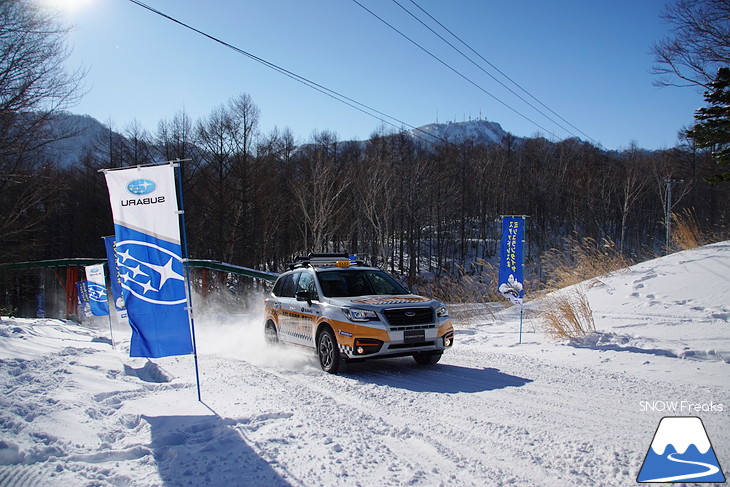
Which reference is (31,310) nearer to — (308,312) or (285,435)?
(308,312)

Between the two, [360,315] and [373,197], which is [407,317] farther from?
[373,197]

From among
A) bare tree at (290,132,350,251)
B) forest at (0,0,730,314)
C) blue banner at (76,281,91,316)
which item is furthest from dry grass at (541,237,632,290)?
bare tree at (290,132,350,251)

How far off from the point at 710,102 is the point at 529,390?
1683 cm

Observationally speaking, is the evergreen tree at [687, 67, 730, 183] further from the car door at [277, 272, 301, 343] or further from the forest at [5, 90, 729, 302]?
the car door at [277, 272, 301, 343]

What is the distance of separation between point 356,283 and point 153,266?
3.89 meters

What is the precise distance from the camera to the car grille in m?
7.59

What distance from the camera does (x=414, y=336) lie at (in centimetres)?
761

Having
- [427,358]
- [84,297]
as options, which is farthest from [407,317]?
[84,297]

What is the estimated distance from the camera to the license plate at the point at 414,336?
297 inches

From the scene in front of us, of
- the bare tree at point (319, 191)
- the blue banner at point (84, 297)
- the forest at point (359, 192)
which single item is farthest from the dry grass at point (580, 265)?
the bare tree at point (319, 191)

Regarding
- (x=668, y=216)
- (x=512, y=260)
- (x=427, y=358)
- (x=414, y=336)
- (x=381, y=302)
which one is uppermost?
(x=668, y=216)

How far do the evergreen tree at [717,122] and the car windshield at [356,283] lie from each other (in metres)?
14.6

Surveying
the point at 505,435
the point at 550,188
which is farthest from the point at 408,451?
the point at 550,188

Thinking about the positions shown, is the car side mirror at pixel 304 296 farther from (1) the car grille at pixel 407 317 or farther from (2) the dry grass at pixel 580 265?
(2) the dry grass at pixel 580 265
